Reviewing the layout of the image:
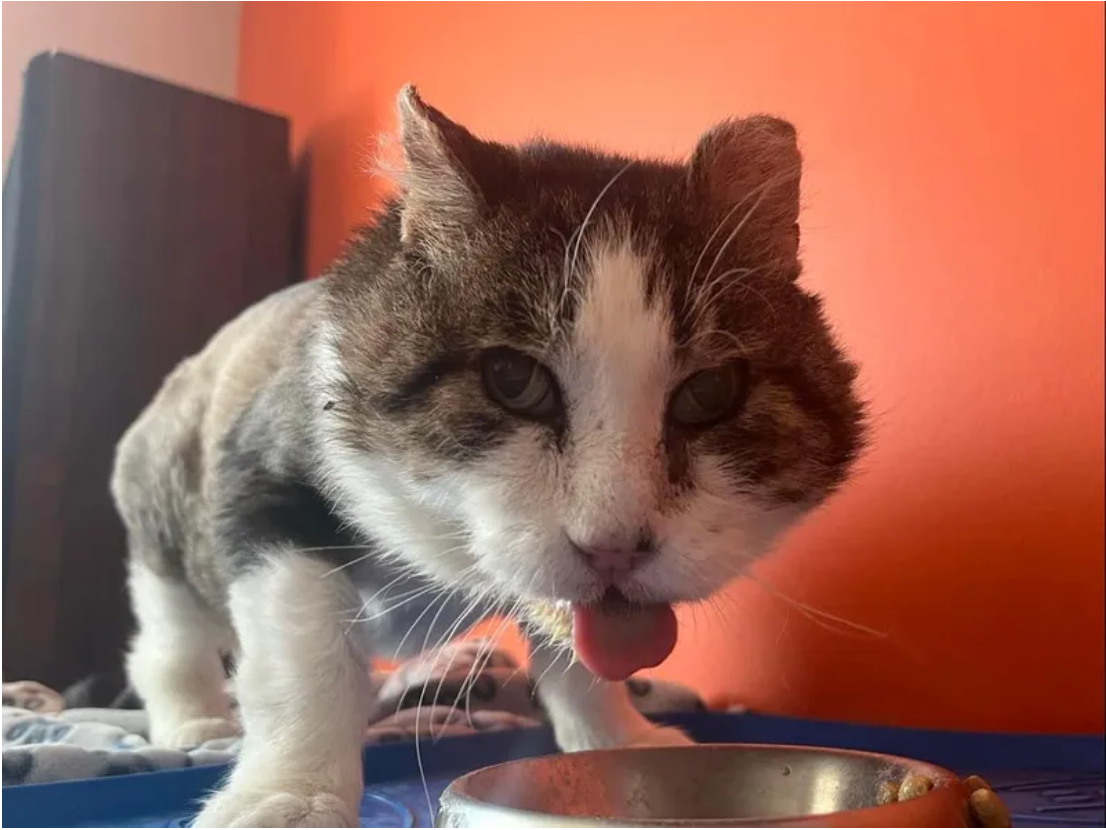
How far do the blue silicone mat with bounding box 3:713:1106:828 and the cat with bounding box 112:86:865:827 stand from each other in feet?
0.48

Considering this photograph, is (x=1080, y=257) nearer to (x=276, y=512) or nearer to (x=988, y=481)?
(x=988, y=481)

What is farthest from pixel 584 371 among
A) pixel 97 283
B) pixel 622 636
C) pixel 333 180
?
pixel 97 283

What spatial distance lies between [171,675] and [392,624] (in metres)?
0.52

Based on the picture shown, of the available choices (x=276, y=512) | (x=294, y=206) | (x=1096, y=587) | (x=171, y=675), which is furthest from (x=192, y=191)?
(x=1096, y=587)

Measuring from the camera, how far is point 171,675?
4.30ft

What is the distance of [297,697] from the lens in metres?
0.82

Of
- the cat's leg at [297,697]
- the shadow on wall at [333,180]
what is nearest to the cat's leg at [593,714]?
the cat's leg at [297,697]

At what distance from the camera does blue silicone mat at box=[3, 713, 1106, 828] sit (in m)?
0.89

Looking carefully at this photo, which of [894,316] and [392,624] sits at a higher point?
[894,316]

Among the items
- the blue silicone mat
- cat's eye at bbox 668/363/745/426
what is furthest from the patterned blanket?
cat's eye at bbox 668/363/745/426

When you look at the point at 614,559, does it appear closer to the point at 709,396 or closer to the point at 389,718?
the point at 709,396

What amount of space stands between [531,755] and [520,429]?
1.38 ft

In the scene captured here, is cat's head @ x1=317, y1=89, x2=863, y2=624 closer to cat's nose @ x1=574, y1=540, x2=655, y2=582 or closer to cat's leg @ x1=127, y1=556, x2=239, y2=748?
cat's nose @ x1=574, y1=540, x2=655, y2=582

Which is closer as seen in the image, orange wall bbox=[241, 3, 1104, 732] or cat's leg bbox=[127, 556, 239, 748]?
orange wall bbox=[241, 3, 1104, 732]
